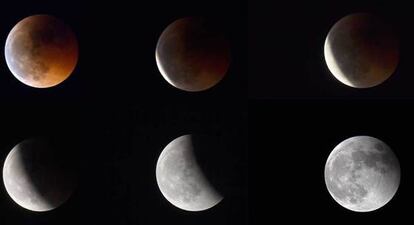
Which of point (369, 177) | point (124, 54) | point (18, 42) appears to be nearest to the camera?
point (369, 177)

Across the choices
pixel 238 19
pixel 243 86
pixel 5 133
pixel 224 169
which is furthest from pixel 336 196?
pixel 5 133

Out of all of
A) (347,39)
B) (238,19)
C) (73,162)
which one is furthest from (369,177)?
(73,162)

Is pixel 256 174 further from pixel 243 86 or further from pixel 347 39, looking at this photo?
pixel 347 39

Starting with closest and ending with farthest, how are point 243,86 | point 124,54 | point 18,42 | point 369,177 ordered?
point 369,177 < point 18,42 < point 243,86 < point 124,54

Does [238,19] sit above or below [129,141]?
above

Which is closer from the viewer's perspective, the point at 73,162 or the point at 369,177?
the point at 369,177

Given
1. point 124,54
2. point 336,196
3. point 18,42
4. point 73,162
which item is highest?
point 124,54
